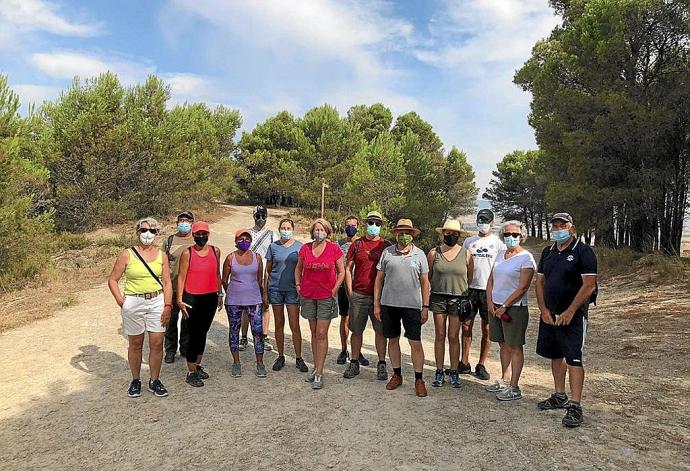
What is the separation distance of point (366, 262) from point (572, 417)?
240cm

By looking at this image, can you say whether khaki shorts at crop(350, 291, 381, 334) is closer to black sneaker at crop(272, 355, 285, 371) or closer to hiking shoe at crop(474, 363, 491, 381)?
black sneaker at crop(272, 355, 285, 371)

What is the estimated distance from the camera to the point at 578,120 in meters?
15.4

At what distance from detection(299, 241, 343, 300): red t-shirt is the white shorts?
146 cm

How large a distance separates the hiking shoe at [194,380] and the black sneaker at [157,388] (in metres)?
0.30

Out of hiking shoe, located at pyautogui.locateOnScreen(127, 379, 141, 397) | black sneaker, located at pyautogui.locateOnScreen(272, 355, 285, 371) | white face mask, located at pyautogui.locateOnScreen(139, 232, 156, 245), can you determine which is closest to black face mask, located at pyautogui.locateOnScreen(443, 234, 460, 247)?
black sneaker, located at pyautogui.locateOnScreen(272, 355, 285, 371)

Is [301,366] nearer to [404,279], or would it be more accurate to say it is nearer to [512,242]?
[404,279]

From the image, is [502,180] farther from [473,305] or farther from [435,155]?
[473,305]

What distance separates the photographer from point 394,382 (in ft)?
16.3

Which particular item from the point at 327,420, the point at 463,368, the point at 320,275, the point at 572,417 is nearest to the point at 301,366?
the point at 320,275

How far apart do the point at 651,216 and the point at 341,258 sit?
44.4 feet

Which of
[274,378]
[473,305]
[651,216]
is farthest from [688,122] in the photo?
[274,378]

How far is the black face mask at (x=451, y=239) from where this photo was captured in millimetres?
4961

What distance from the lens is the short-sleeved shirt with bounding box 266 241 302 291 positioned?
17.7ft

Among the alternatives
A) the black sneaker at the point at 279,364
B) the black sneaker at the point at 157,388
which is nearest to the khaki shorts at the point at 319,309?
the black sneaker at the point at 279,364
